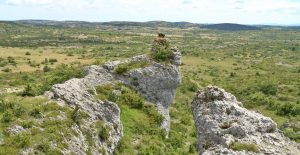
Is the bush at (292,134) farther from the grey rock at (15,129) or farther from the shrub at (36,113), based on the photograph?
the grey rock at (15,129)

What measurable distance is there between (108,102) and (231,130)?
1454cm

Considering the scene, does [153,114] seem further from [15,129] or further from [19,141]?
[19,141]

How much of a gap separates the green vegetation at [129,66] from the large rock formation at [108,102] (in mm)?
343

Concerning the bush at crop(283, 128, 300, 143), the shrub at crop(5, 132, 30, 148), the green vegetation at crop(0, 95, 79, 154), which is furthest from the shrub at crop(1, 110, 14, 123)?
the bush at crop(283, 128, 300, 143)

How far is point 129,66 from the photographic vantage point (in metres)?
44.2

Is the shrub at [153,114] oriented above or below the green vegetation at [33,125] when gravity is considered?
below

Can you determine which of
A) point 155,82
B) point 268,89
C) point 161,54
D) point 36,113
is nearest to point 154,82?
point 155,82

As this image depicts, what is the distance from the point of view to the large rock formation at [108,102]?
31.2m

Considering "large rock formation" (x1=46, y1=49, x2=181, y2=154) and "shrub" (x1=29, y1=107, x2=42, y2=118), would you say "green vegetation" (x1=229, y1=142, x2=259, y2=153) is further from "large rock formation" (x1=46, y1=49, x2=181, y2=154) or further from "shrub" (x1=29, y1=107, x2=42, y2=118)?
"shrub" (x1=29, y1=107, x2=42, y2=118)

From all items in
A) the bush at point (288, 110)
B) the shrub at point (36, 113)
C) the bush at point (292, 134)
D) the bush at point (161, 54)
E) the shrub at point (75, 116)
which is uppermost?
the bush at point (161, 54)

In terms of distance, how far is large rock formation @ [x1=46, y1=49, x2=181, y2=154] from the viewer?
3120cm

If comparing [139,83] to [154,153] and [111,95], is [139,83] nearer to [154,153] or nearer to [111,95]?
[111,95]

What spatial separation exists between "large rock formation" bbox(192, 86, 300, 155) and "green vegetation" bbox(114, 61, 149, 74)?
17.2 metres

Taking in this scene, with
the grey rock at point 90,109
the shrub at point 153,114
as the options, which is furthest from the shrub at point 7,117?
the shrub at point 153,114
